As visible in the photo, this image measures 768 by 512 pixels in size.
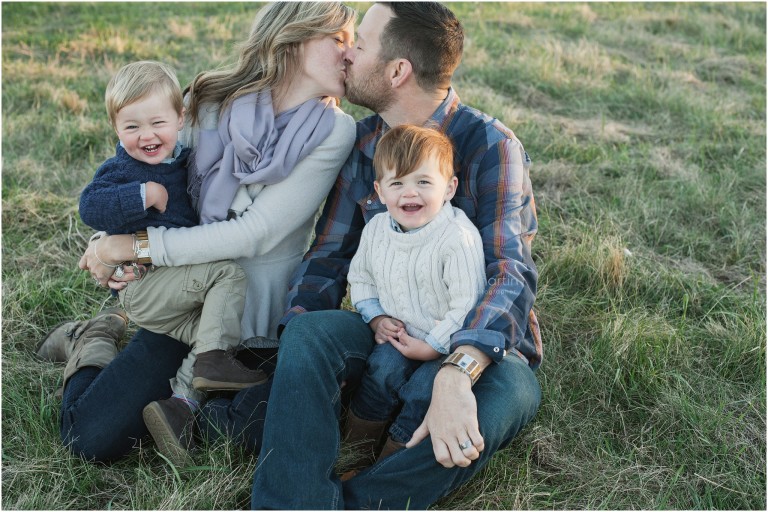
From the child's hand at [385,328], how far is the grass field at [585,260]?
0.59 m

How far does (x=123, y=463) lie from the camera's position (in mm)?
2807

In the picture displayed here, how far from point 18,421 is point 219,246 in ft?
3.36

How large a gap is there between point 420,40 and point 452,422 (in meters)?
1.53

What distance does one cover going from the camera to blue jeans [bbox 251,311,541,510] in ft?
7.55

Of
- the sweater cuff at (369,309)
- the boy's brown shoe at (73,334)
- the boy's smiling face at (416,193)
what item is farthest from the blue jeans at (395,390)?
the boy's brown shoe at (73,334)

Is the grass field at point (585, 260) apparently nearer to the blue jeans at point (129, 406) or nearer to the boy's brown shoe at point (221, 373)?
the blue jeans at point (129, 406)

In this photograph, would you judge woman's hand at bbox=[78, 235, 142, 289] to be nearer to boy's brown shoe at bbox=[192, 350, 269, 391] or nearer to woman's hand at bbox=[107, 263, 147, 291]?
woman's hand at bbox=[107, 263, 147, 291]

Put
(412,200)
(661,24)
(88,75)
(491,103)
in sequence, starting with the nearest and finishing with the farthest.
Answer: (412,200) < (491,103) < (88,75) < (661,24)

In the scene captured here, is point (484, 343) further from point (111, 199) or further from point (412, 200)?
point (111, 199)

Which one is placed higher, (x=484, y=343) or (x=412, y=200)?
(x=412, y=200)

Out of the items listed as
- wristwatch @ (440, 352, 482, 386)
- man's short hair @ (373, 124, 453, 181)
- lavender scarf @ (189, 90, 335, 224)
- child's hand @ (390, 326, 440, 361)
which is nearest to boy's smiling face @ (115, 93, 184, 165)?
lavender scarf @ (189, 90, 335, 224)

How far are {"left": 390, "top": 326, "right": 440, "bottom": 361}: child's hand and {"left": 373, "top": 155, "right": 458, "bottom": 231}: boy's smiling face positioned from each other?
16.1 inches

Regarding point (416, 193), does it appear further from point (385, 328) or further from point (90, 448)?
point (90, 448)

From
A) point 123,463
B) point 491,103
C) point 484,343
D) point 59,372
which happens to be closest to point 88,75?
point 491,103
